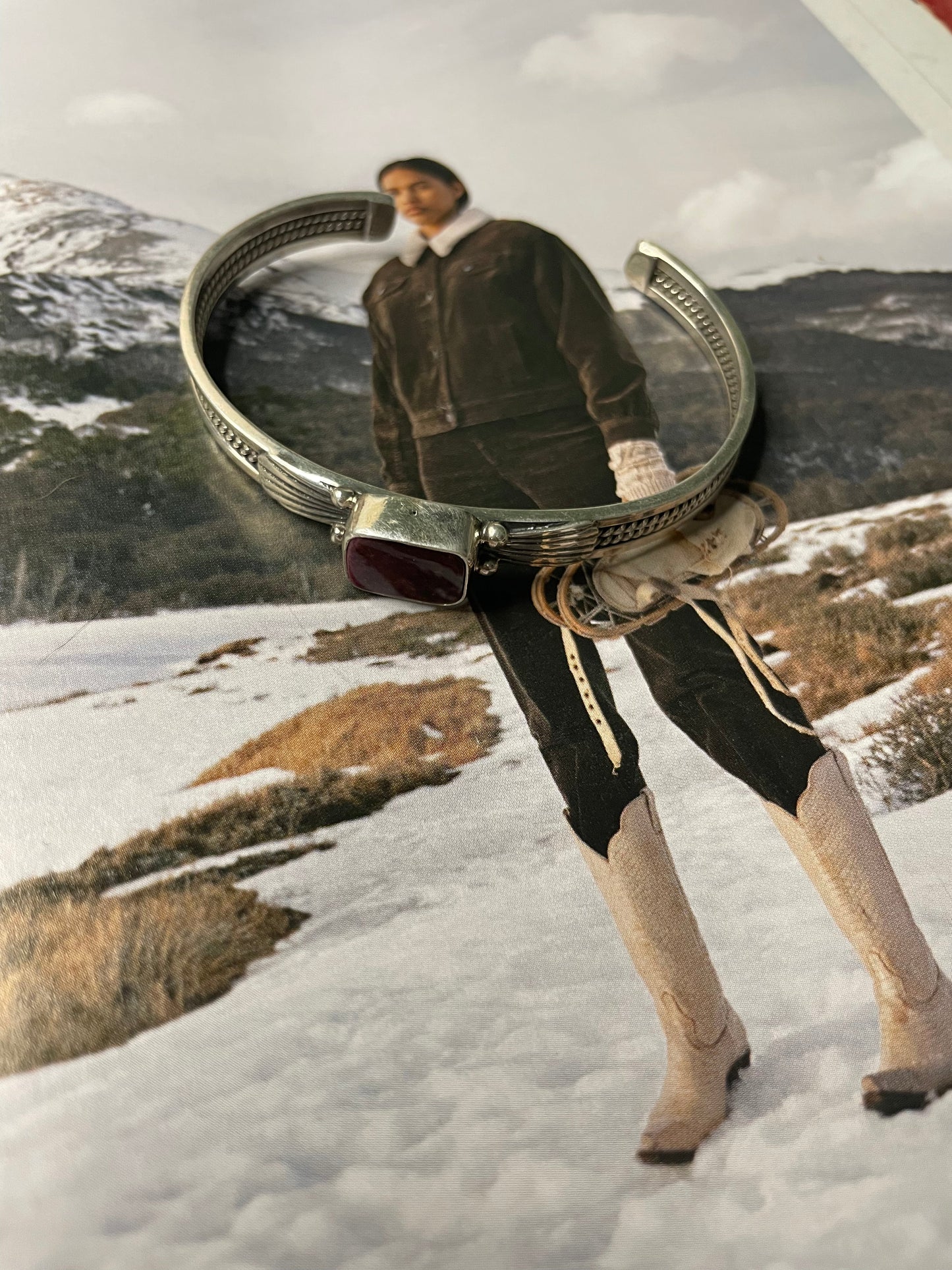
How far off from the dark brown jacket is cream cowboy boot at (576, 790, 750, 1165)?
602 mm

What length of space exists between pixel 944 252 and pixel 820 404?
0.51 meters

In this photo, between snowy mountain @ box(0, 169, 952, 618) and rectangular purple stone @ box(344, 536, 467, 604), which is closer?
rectangular purple stone @ box(344, 536, 467, 604)

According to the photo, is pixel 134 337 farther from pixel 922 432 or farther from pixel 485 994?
pixel 922 432

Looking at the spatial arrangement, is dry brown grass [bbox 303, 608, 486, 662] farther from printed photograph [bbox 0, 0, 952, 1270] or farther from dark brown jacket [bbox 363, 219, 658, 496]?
dark brown jacket [bbox 363, 219, 658, 496]

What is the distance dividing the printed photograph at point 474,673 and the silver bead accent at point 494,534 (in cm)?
7

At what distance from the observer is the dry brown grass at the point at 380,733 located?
1119 millimetres

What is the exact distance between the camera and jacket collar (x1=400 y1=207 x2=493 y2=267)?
1649mm

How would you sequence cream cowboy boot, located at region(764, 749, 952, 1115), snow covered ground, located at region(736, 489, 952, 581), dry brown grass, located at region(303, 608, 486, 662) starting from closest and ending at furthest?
cream cowboy boot, located at region(764, 749, 952, 1115), dry brown grass, located at region(303, 608, 486, 662), snow covered ground, located at region(736, 489, 952, 581)

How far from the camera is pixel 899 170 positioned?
1.88 meters

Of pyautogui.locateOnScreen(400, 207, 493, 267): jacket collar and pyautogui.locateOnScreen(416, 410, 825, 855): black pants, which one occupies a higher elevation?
pyautogui.locateOnScreen(400, 207, 493, 267): jacket collar

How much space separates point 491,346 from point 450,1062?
1.05m

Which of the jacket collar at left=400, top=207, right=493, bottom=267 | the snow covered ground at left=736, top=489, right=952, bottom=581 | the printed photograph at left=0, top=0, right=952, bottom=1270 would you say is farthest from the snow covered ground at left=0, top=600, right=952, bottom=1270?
the jacket collar at left=400, top=207, right=493, bottom=267

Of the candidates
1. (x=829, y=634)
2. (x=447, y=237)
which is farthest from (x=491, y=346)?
(x=829, y=634)

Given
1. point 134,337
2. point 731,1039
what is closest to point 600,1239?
point 731,1039
